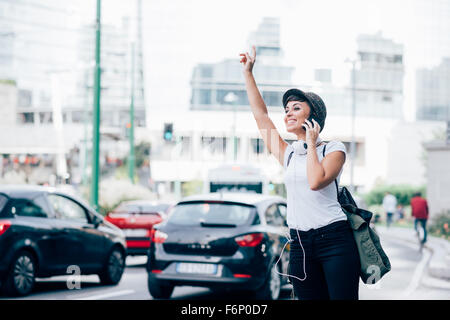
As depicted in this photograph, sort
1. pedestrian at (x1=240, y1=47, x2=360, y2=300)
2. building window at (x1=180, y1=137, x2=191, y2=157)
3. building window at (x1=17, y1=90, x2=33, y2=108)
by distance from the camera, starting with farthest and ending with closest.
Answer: building window at (x1=17, y1=90, x2=33, y2=108) → building window at (x1=180, y1=137, x2=191, y2=157) → pedestrian at (x1=240, y1=47, x2=360, y2=300)

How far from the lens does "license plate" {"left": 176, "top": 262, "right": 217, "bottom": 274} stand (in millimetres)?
9109

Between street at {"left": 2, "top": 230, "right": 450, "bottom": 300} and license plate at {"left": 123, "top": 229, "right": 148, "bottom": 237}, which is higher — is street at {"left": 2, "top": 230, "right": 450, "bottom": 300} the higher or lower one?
the lower one

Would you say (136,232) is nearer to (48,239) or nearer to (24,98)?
(48,239)

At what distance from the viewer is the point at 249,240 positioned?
30.5 feet

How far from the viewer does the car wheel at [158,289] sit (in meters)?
9.51

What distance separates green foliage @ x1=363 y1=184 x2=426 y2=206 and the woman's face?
5061cm

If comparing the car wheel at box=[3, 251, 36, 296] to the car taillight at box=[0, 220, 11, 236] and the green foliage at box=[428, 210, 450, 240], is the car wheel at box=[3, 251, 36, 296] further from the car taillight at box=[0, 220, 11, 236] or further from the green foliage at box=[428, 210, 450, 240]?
the green foliage at box=[428, 210, 450, 240]

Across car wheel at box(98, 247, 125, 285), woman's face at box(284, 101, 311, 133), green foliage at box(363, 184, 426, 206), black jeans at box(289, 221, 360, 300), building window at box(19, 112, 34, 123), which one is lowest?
green foliage at box(363, 184, 426, 206)

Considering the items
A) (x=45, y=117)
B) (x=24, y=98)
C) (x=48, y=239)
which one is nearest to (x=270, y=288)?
(x=48, y=239)

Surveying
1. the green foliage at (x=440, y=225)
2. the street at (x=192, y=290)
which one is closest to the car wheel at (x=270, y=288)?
the street at (x=192, y=290)

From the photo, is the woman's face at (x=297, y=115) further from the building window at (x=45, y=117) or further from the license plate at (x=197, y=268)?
the building window at (x=45, y=117)

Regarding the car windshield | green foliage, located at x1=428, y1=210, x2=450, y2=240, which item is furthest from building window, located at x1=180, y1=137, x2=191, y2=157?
the car windshield

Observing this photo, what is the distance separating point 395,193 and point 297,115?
52046 millimetres
